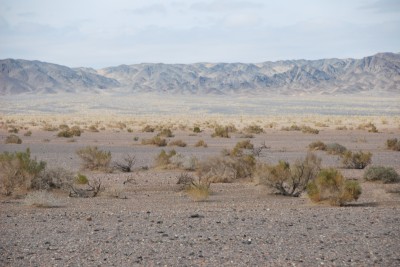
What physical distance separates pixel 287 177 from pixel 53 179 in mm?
7571

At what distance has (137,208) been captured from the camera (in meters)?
15.3

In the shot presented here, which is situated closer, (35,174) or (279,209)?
(279,209)

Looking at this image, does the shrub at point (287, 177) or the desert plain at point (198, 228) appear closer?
the desert plain at point (198, 228)

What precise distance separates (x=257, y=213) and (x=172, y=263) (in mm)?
5145

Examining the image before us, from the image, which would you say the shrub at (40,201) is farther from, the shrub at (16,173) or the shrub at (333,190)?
the shrub at (333,190)

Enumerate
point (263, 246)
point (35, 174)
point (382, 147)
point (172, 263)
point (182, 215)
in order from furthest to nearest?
point (382, 147), point (35, 174), point (182, 215), point (263, 246), point (172, 263)

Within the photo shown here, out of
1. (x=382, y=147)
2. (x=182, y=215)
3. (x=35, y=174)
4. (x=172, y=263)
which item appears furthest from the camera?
(x=382, y=147)

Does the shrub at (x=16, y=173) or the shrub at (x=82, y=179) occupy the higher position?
the shrub at (x=16, y=173)

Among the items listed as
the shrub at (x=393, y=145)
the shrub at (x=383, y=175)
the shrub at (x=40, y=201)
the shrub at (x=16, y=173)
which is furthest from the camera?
the shrub at (x=393, y=145)

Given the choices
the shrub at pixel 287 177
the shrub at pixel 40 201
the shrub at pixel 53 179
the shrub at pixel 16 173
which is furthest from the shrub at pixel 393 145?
the shrub at pixel 40 201

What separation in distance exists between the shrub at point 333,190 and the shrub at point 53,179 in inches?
303

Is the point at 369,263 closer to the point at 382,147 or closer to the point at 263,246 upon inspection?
the point at 263,246

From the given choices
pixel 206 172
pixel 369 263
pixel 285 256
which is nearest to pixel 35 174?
pixel 206 172

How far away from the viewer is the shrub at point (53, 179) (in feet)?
60.9
